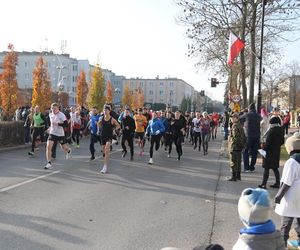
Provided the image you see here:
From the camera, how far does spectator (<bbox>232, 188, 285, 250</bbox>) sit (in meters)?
3.18

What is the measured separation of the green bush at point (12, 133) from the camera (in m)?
18.9

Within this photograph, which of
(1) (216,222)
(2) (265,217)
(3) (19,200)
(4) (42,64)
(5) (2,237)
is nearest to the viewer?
(2) (265,217)

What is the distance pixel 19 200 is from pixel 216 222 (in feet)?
12.0

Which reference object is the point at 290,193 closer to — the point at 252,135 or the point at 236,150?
the point at 236,150

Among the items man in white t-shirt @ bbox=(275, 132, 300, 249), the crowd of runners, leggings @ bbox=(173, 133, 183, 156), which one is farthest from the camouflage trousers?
man in white t-shirt @ bbox=(275, 132, 300, 249)

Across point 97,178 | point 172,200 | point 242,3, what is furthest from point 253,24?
point 172,200

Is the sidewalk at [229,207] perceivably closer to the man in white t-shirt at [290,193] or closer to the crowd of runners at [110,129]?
the man in white t-shirt at [290,193]

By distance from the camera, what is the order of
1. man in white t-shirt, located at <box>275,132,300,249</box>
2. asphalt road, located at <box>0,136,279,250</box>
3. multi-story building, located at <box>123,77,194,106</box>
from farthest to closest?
multi-story building, located at <box>123,77,194,106</box>, asphalt road, located at <box>0,136,279,250</box>, man in white t-shirt, located at <box>275,132,300,249</box>

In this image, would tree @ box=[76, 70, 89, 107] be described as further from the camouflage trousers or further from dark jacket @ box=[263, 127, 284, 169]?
dark jacket @ box=[263, 127, 284, 169]

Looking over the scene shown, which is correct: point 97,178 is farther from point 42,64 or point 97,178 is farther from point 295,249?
point 42,64

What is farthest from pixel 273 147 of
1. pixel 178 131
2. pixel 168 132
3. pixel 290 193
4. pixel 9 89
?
pixel 9 89

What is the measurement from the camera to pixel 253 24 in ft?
68.0

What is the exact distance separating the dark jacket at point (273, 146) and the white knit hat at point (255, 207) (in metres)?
7.40

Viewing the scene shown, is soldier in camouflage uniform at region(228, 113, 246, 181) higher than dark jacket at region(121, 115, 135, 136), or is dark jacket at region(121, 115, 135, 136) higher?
dark jacket at region(121, 115, 135, 136)
